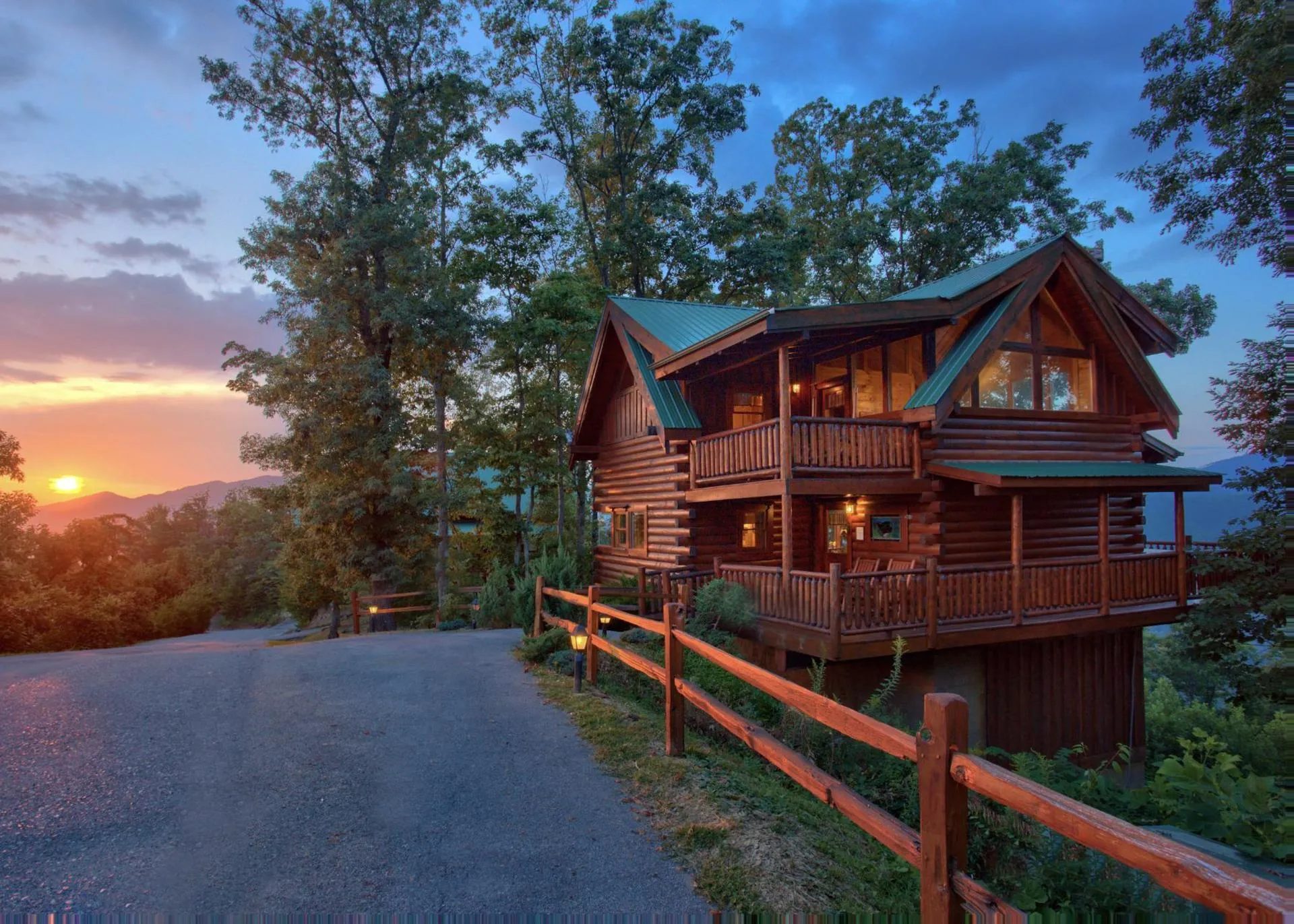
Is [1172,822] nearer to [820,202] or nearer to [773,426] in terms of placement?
[773,426]

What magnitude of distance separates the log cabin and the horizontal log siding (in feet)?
0.38

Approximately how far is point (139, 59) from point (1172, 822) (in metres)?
20.6

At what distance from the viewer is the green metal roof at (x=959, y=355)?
43.3 ft

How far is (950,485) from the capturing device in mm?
13828

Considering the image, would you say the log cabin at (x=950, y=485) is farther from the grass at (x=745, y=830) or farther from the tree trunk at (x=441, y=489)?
the tree trunk at (x=441, y=489)

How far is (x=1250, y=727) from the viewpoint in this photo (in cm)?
1546

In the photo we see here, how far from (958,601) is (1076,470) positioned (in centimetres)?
433

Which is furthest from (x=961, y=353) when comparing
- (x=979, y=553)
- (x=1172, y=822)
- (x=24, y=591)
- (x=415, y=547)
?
(x=24, y=591)

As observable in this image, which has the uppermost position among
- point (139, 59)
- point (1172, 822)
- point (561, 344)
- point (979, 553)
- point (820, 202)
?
point (820, 202)

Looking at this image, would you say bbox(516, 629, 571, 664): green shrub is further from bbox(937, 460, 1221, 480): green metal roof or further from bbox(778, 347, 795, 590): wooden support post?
bbox(937, 460, 1221, 480): green metal roof

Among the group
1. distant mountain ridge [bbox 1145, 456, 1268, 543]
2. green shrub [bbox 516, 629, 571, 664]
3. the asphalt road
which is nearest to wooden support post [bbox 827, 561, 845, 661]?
green shrub [bbox 516, 629, 571, 664]

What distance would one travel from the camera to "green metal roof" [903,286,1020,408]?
1320 cm

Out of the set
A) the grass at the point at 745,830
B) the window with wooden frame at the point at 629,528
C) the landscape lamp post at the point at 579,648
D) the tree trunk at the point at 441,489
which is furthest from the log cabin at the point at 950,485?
the tree trunk at the point at 441,489

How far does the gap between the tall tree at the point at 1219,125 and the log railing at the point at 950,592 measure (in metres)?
7.86
